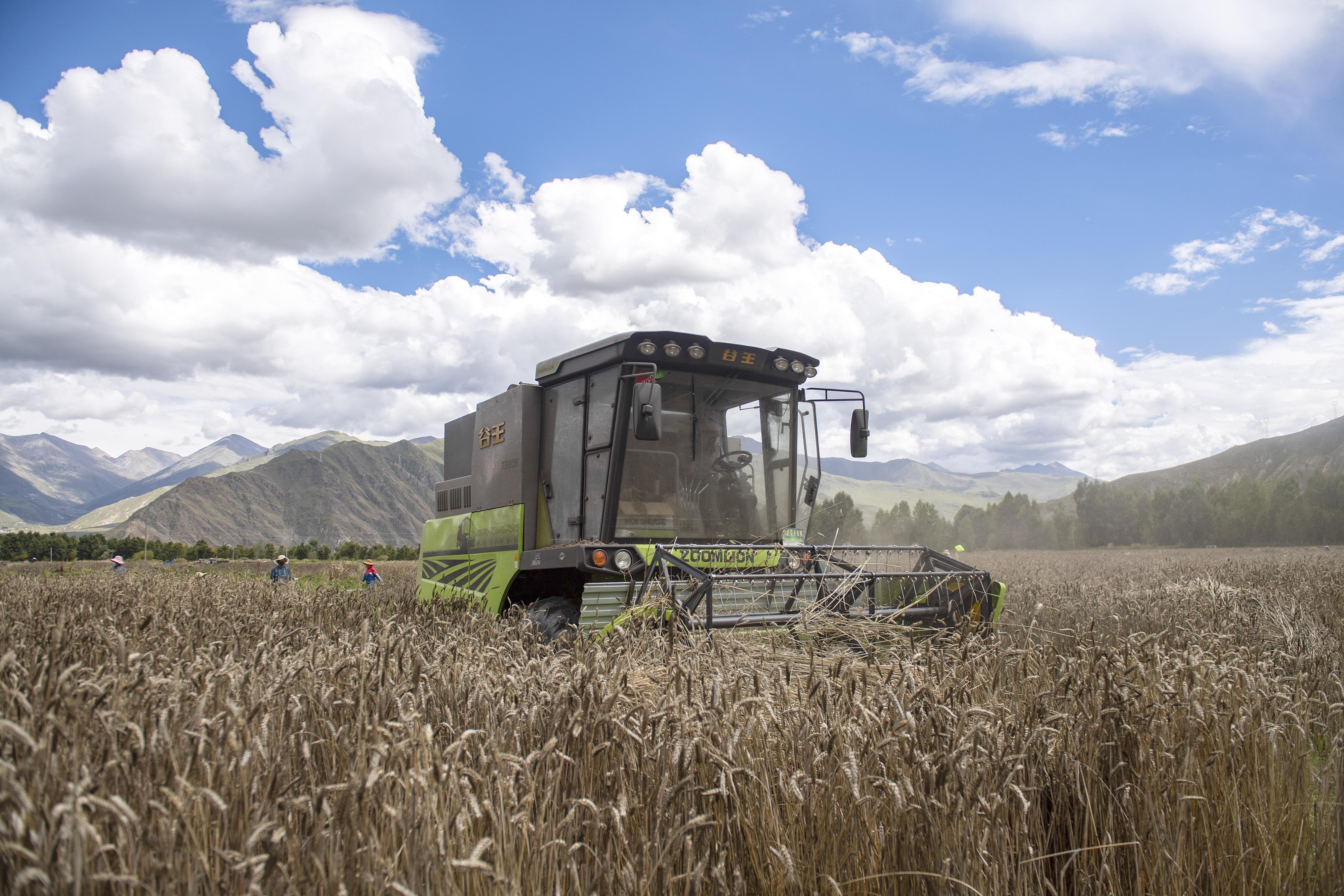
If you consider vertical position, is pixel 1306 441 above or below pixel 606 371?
above

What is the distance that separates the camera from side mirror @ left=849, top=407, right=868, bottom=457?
7945 millimetres

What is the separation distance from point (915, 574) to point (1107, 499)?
11152 cm

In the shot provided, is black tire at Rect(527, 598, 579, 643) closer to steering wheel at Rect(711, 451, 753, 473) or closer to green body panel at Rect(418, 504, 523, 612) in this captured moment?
green body panel at Rect(418, 504, 523, 612)

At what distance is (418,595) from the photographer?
9.90 meters

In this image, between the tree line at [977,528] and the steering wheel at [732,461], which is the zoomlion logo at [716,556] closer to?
the steering wheel at [732,461]

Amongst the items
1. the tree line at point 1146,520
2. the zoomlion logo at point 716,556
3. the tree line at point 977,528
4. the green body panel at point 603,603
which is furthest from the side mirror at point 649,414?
the tree line at point 977,528

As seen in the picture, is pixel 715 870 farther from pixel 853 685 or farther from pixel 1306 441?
pixel 1306 441

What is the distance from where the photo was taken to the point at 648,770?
8.14 feet

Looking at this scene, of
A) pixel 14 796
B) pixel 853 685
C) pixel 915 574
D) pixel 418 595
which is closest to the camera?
pixel 14 796

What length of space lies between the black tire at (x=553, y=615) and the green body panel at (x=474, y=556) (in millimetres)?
627

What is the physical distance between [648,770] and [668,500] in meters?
4.91

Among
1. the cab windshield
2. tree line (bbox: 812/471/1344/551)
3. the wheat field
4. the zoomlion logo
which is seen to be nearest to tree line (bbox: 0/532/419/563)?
tree line (bbox: 812/471/1344/551)

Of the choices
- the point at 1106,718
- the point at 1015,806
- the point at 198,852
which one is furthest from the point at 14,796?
the point at 1106,718

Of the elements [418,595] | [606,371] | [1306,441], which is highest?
[1306,441]
